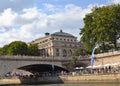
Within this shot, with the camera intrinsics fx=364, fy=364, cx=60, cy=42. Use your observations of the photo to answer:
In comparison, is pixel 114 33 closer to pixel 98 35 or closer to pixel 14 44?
pixel 98 35

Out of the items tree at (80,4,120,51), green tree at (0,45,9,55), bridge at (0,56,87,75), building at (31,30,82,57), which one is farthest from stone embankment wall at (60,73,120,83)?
building at (31,30,82,57)

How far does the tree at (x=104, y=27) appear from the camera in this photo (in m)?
84.2

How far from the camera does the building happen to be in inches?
5679

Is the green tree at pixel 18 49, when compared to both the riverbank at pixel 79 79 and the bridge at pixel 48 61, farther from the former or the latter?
the bridge at pixel 48 61

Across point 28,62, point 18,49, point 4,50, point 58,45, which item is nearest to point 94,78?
point 28,62

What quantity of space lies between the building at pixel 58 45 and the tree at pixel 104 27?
52.3 m

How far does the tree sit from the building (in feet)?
171

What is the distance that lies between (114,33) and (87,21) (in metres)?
10.8

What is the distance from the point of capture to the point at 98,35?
8631 cm

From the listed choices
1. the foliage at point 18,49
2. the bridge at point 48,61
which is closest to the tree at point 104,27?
the bridge at point 48,61

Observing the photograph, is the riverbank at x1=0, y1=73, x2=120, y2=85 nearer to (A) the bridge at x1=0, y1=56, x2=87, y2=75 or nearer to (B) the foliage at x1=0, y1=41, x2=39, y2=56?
(A) the bridge at x1=0, y1=56, x2=87, y2=75

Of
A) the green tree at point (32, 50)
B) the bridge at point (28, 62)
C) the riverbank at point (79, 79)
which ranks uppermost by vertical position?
the green tree at point (32, 50)

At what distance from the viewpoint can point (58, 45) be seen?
145625 mm

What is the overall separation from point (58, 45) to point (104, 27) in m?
62.3
